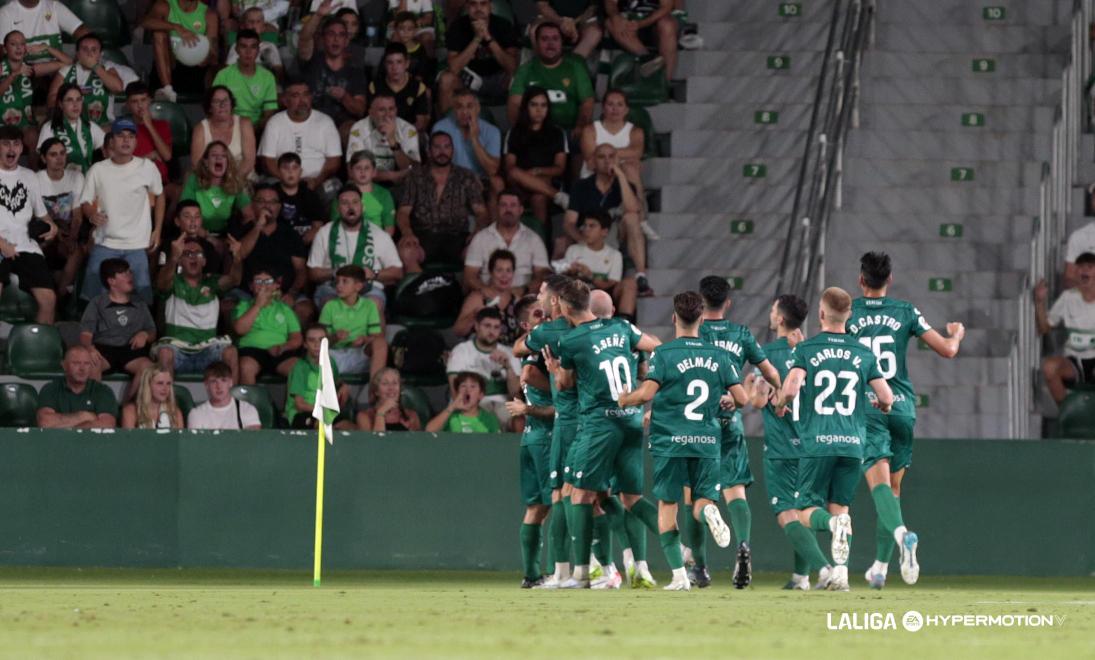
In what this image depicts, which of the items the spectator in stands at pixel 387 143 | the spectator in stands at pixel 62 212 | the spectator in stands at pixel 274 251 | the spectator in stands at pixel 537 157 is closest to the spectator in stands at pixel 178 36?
the spectator in stands at pixel 62 212

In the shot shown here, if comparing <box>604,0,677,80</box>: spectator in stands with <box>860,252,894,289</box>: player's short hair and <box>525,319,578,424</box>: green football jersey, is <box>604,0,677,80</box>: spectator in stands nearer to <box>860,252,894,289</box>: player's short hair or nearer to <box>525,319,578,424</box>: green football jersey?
<box>860,252,894,289</box>: player's short hair

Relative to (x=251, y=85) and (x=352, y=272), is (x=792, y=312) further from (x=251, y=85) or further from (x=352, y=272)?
(x=251, y=85)

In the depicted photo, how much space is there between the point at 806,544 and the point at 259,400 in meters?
6.47

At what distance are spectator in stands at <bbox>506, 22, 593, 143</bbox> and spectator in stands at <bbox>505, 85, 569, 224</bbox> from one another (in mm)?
380

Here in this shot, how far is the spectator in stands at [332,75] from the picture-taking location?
65.8 ft

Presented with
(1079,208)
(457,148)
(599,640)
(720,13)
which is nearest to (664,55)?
(720,13)

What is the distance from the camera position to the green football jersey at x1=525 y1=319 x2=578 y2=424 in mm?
13156

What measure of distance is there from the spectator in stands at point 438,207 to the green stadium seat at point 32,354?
3.57m

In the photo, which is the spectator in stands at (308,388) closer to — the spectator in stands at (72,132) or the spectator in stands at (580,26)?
the spectator in stands at (72,132)

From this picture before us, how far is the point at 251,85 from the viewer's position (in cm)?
1986

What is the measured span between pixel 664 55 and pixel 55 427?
7910 mm

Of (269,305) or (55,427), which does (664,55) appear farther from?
(55,427)

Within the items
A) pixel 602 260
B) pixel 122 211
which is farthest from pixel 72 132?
pixel 602 260

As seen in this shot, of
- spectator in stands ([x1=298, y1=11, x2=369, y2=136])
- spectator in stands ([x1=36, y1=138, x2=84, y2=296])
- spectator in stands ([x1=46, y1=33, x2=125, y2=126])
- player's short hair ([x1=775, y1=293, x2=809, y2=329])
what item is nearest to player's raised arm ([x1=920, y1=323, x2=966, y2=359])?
player's short hair ([x1=775, y1=293, x2=809, y2=329])
